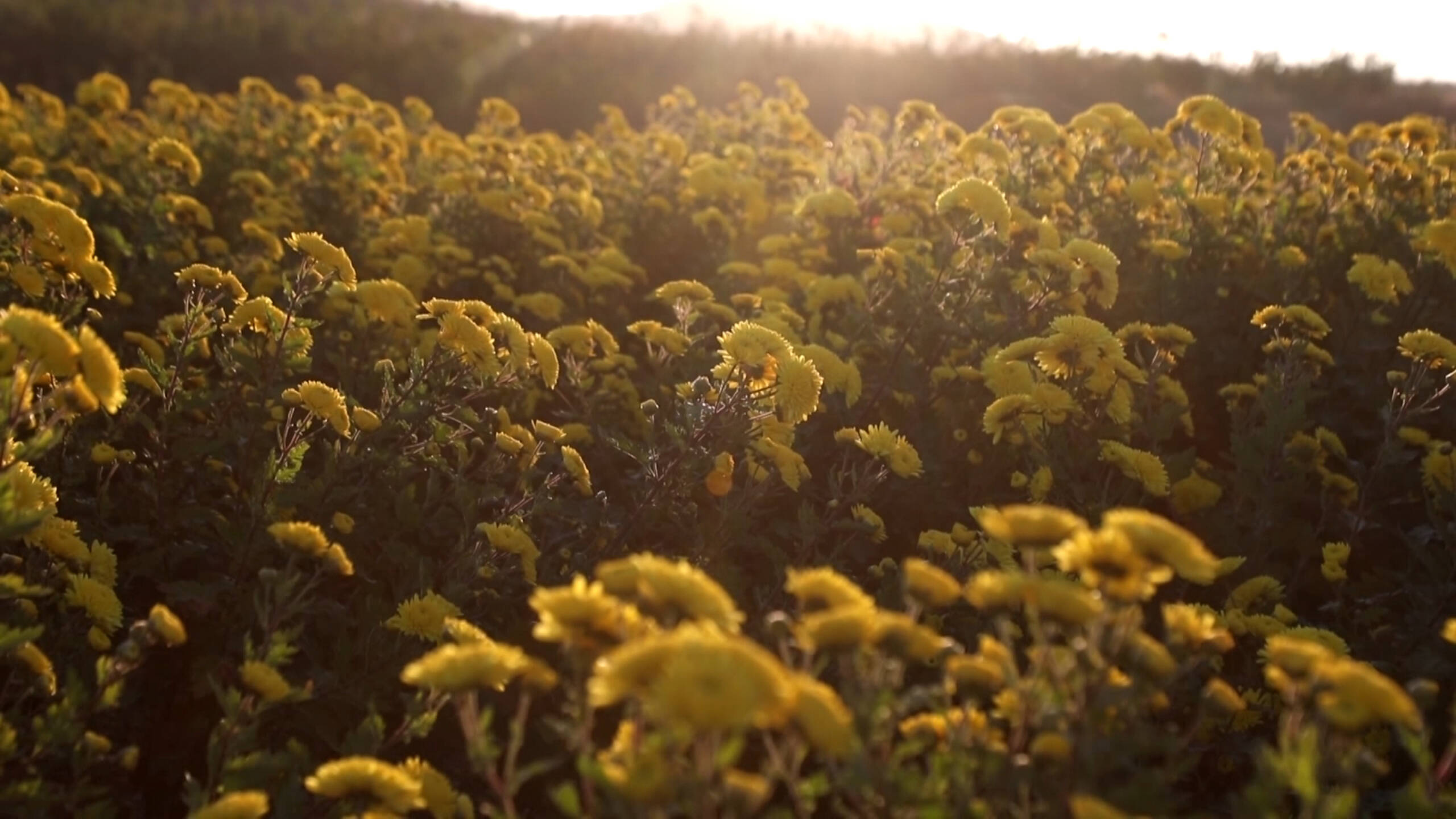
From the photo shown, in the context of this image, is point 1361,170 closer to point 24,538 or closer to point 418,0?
point 24,538

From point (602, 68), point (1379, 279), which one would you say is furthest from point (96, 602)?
point (602, 68)

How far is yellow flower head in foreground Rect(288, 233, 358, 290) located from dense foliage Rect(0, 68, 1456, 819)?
2 cm

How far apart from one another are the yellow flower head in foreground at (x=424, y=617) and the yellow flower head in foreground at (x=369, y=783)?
3.35 ft

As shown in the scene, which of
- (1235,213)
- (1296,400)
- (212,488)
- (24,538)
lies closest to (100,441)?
(212,488)

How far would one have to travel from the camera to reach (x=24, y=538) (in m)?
2.69

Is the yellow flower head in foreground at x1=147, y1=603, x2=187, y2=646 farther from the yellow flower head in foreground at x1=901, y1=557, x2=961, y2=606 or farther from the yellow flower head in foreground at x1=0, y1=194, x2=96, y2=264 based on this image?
the yellow flower head in foreground at x1=0, y1=194, x2=96, y2=264

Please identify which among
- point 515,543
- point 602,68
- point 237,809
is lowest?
point 602,68

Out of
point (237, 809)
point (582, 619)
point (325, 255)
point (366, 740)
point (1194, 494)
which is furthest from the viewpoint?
point (1194, 494)

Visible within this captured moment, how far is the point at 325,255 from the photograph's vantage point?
11.7 feet

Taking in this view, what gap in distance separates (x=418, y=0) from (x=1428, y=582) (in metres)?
36.0

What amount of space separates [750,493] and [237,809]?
80.9 inches

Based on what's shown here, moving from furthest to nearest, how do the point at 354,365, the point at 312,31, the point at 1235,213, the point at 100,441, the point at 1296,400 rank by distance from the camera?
the point at 312,31, the point at 1235,213, the point at 354,365, the point at 1296,400, the point at 100,441

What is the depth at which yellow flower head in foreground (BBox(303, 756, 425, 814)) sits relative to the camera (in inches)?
73.0

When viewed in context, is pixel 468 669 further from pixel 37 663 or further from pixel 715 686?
pixel 37 663
